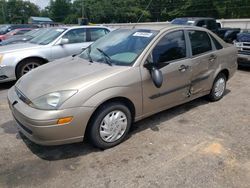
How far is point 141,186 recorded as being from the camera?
9.35 feet

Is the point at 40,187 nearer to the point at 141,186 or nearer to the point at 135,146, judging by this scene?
the point at 141,186

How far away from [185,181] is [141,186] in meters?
0.49

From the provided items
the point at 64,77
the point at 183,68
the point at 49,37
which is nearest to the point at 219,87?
the point at 183,68

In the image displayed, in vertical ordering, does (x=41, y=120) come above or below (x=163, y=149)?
above

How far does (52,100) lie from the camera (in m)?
3.16

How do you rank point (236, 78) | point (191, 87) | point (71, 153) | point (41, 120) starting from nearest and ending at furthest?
point (41, 120) → point (71, 153) → point (191, 87) → point (236, 78)

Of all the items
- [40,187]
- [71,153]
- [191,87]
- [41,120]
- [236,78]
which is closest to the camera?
[40,187]

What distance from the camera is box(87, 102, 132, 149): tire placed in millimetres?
3380

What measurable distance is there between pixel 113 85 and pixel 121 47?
0.88m

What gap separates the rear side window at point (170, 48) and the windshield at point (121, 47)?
187 mm

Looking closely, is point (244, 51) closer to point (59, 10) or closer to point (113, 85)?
point (113, 85)

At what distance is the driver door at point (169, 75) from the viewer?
12.8 ft

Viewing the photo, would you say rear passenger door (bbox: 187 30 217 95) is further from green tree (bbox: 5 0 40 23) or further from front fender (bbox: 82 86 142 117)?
green tree (bbox: 5 0 40 23)

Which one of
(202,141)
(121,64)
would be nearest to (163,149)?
(202,141)
